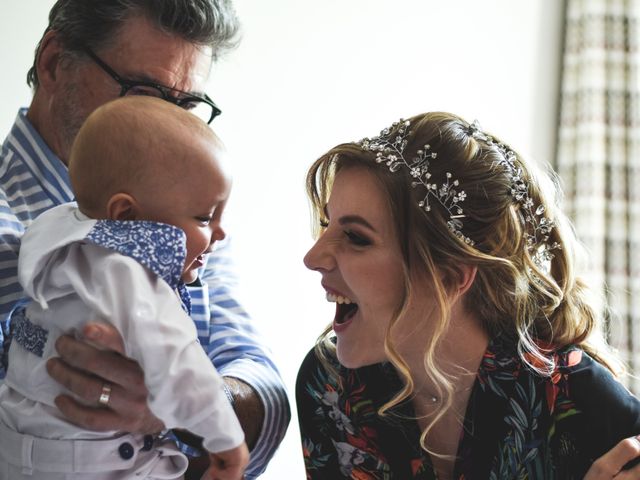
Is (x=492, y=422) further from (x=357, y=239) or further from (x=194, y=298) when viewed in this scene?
(x=194, y=298)

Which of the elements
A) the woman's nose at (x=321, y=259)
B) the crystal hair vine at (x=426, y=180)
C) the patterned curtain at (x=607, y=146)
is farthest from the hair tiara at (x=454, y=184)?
the patterned curtain at (x=607, y=146)

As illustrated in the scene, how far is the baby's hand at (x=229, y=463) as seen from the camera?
118 cm

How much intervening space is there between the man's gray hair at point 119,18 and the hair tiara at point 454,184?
487 mm

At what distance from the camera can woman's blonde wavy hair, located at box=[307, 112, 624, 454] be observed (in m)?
1.68

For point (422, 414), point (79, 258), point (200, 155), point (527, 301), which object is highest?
point (200, 155)

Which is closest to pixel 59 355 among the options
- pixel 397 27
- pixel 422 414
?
pixel 422 414

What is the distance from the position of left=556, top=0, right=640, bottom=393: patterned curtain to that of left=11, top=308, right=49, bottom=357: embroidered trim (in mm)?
2800

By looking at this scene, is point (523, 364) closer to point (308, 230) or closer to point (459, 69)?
point (308, 230)

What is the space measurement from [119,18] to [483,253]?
0.99 metres

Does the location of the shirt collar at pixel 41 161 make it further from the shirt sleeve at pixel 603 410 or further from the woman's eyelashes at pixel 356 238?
the shirt sleeve at pixel 603 410

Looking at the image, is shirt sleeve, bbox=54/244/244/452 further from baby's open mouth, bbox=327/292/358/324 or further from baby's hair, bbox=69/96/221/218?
baby's open mouth, bbox=327/292/358/324

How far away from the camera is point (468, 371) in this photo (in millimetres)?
1777

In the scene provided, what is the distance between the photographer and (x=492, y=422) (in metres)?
1.71

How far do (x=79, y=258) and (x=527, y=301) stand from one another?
3.35ft
